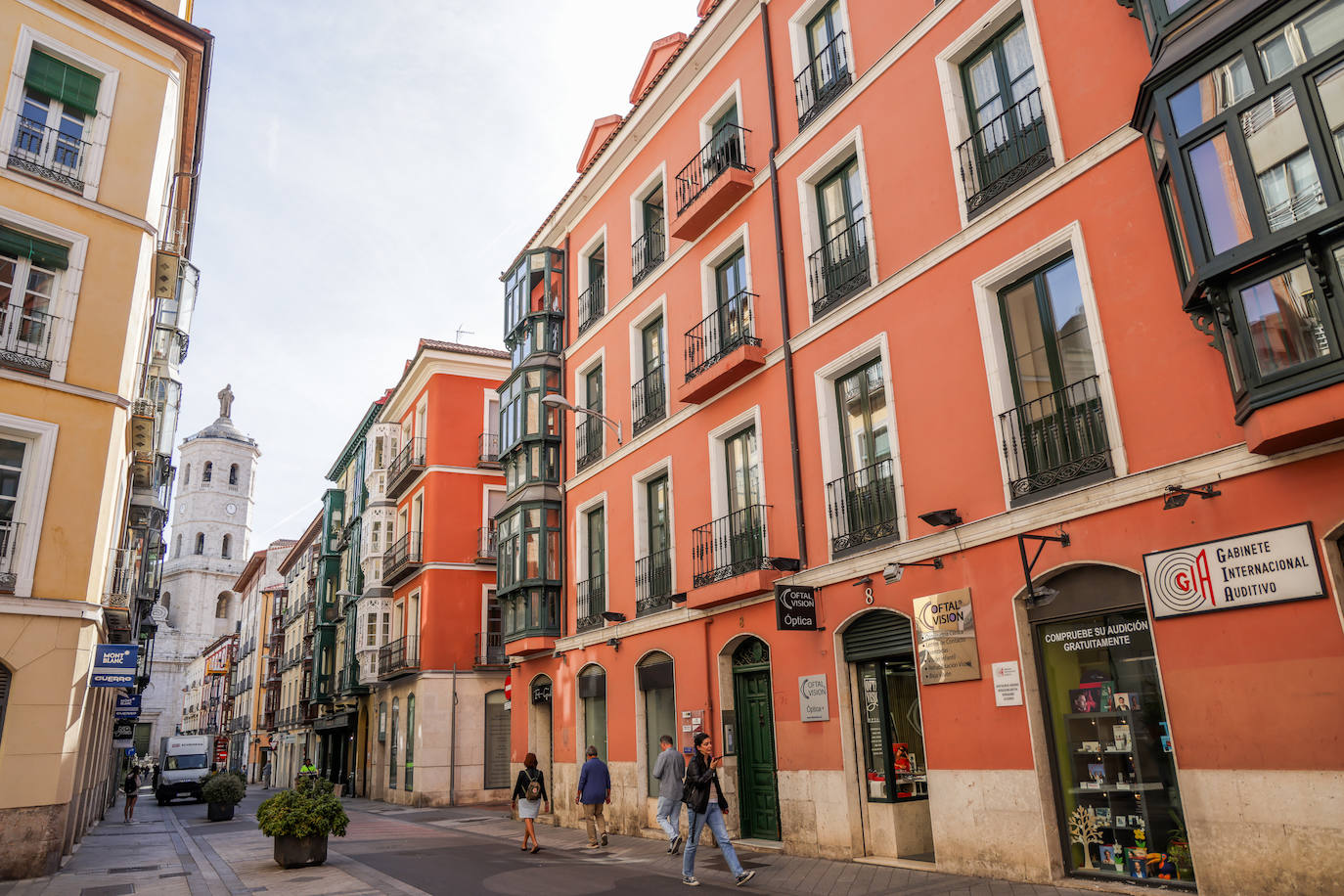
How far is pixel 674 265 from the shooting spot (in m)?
18.7

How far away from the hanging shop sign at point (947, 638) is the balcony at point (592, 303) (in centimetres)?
1279

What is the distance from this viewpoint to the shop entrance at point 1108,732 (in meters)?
8.80

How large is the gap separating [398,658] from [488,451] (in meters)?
8.88

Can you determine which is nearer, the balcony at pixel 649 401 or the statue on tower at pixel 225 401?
the balcony at pixel 649 401

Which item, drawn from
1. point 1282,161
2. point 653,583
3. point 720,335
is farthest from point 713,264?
point 1282,161

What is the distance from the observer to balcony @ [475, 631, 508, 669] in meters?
33.1

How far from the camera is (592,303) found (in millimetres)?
22609

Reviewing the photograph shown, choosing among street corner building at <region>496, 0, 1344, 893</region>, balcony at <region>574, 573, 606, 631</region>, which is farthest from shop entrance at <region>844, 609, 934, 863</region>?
balcony at <region>574, 573, 606, 631</region>

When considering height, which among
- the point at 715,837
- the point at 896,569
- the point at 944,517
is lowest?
the point at 715,837

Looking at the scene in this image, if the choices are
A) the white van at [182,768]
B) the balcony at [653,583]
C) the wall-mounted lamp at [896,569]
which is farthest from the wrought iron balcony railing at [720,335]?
the white van at [182,768]

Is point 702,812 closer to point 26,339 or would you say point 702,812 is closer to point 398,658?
point 26,339

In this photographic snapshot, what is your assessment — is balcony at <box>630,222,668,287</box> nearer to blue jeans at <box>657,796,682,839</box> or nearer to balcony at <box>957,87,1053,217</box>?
balcony at <box>957,87,1053,217</box>

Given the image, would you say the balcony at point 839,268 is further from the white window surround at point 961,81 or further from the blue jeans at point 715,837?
the blue jeans at point 715,837

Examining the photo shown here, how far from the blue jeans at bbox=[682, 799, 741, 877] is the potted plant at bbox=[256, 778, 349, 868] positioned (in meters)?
6.12
